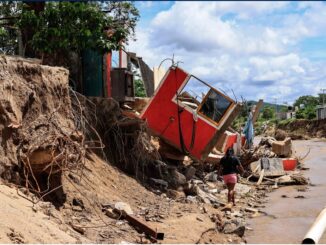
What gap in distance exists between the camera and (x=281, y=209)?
13.2m

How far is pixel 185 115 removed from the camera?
1441 cm

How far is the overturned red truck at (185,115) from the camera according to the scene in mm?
14148

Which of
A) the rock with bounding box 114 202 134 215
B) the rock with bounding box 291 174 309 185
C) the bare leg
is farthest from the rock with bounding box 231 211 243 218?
the rock with bounding box 291 174 309 185

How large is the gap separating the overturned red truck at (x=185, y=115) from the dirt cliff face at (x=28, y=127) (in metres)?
5.78

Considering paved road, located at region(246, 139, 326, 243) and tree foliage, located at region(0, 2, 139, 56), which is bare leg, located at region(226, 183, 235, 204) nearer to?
paved road, located at region(246, 139, 326, 243)

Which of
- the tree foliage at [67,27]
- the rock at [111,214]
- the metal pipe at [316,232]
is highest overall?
the tree foliage at [67,27]

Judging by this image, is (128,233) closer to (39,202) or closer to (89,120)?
(39,202)

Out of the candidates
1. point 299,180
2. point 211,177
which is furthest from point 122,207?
point 299,180

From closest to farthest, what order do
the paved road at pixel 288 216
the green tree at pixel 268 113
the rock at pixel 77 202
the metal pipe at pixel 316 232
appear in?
the metal pipe at pixel 316 232, the rock at pixel 77 202, the paved road at pixel 288 216, the green tree at pixel 268 113

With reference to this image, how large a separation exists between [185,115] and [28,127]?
704cm

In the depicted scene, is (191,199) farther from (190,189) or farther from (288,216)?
(288,216)

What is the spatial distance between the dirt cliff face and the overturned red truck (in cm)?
578

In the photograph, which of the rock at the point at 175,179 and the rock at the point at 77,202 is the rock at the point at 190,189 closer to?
the rock at the point at 175,179

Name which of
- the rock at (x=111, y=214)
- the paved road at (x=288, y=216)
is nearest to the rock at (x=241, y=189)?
the paved road at (x=288, y=216)
